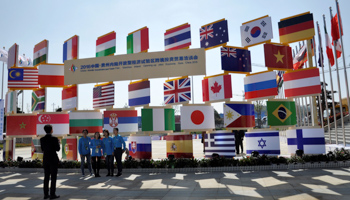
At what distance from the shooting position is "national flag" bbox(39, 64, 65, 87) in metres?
13.4

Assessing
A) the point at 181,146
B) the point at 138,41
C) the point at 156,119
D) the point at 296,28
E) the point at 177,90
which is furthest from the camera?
the point at 138,41

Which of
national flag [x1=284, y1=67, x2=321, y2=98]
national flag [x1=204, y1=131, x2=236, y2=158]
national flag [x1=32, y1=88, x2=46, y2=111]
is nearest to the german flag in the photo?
national flag [x1=284, y1=67, x2=321, y2=98]

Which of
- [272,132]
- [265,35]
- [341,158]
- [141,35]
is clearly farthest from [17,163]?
[341,158]

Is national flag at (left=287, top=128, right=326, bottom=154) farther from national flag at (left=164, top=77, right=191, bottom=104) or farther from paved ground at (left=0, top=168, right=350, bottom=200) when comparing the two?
national flag at (left=164, top=77, right=191, bottom=104)

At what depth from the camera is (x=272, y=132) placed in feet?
35.5

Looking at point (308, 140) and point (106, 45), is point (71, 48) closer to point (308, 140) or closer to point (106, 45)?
point (106, 45)

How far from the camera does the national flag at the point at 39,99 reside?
1366cm

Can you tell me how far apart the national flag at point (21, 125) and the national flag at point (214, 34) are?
893 centimetres

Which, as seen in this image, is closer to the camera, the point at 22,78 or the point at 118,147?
the point at 118,147

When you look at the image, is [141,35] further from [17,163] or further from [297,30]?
[17,163]

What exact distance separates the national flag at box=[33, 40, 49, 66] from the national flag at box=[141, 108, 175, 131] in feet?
18.8

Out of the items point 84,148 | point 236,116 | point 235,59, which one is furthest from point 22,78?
point 236,116

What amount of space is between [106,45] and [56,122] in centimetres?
420

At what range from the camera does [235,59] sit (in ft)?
37.1
